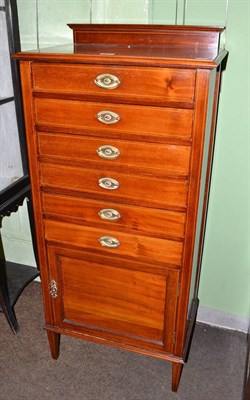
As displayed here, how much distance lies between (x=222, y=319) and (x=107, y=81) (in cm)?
154

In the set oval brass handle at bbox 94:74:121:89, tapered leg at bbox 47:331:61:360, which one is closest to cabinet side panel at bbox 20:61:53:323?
tapered leg at bbox 47:331:61:360

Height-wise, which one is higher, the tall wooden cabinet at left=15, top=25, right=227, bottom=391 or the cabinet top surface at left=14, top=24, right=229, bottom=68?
the cabinet top surface at left=14, top=24, right=229, bottom=68

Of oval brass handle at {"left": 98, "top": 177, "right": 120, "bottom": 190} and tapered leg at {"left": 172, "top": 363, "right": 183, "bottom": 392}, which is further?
tapered leg at {"left": 172, "top": 363, "right": 183, "bottom": 392}

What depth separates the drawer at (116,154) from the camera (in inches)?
57.2

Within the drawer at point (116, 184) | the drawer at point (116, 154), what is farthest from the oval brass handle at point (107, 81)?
the drawer at point (116, 184)

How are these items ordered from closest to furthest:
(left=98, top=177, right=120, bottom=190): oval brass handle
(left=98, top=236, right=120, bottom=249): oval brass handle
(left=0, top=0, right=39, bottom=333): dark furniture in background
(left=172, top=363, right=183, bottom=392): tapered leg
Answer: (left=98, top=177, right=120, bottom=190): oval brass handle
(left=98, top=236, right=120, bottom=249): oval brass handle
(left=172, top=363, right=183, bottom=392): tapered leg
(left=0, top=0, right=39, bottom=333): dark furniture in background

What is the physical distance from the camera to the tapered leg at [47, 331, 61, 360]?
206cm

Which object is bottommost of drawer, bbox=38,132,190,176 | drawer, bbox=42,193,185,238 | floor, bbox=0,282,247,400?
floor, bbox=0,282,247,400

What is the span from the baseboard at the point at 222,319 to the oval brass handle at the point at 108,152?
1.24 meters

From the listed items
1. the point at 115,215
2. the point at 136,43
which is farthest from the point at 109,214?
the point at 136,43

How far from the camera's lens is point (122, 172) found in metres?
1.53

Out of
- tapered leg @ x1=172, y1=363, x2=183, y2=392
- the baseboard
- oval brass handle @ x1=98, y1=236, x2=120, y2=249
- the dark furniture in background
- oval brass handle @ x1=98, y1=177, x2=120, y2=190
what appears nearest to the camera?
oval brass handle @ x1=98, y1=177, x2=120, y2=190

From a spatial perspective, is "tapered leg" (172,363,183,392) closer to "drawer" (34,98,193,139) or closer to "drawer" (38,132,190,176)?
"drawer" (38,132,190,176)

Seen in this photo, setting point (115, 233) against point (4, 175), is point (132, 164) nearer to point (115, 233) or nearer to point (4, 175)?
point (115, 233)
